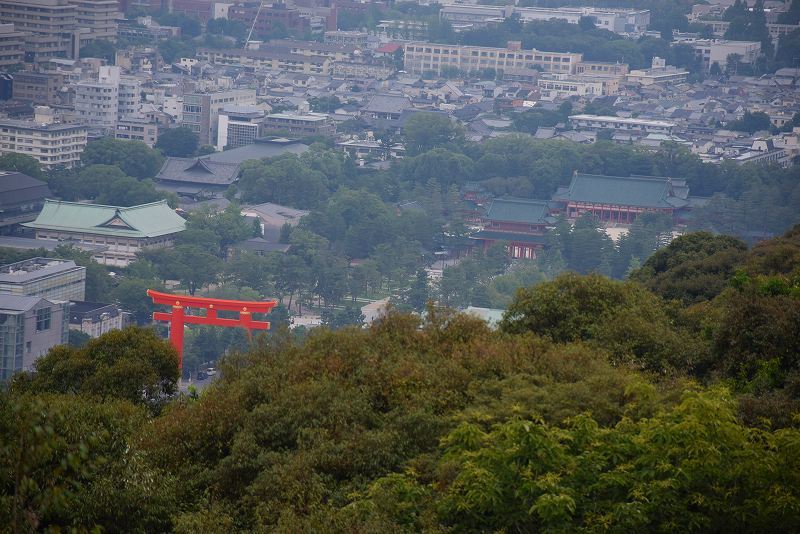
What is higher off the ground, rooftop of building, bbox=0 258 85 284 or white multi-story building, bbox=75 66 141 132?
white multi-story building, bbox=75 66 141 132

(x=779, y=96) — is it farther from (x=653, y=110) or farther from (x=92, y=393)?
(x=92, y=393)

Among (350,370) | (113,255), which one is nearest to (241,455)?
(350,370)

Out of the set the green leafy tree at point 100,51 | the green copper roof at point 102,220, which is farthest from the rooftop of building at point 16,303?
the green leafy tree at point 100,51

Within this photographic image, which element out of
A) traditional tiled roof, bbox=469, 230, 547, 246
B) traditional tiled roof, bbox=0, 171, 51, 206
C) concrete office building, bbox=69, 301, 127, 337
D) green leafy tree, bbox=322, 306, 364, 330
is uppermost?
traditional tiled roof, bbox=0, 171, 51, 206

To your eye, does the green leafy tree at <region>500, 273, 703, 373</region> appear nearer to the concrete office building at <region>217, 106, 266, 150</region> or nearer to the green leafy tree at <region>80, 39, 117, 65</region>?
the concrete office building at <region>217, 106, 266, 150</region>

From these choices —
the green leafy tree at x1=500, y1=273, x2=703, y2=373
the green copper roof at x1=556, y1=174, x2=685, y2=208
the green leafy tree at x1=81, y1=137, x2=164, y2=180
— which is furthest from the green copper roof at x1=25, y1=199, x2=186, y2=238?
the green leafy tree at x1=500, y1=273, x2=703, y2=373

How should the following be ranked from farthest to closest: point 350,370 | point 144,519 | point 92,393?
point 92,393
point 350,370
point 144,519
